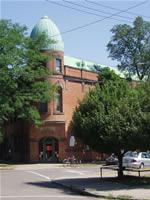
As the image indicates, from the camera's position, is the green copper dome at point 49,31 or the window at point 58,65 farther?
the green copper dome at point 49,31

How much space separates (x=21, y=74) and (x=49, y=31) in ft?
29.1

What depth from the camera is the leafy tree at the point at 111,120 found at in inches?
1062

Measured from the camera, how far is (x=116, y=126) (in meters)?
27.3

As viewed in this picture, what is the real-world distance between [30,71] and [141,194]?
3641 centimetres

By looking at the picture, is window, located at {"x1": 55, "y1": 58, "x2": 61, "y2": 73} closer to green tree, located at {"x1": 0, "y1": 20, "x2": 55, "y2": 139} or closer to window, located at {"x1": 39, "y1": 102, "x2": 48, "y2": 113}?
green tree, located at {"x1": 0, "y1": 20, "x2": 55, "y2": 139}

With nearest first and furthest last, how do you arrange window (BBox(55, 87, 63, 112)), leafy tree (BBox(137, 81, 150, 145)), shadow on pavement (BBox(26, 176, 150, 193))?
shadow on pavement (BBox(26, 176, 150, 193)) < leafy tree (BBox(137, 81, 150, 145)) < window (BBox(55, 87, 63, 112))

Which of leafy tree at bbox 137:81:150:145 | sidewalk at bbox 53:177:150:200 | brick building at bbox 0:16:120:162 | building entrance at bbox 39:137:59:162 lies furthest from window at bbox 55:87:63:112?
sidewalk at bbox 53:177:150:200

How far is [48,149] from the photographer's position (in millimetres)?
61438

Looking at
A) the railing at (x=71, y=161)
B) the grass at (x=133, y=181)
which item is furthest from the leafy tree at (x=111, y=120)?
the railing at (x=71, y=161)

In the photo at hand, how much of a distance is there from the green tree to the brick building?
2314mm

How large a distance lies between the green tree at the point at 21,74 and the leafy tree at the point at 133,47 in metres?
19.8

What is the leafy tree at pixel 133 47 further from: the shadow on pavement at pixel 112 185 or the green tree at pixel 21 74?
the shadow on pavement at pixel 112 185

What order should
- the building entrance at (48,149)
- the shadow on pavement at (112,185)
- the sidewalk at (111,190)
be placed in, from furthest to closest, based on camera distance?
1. the building entrance at (48,149)
2. the shadow on pavement at (112,185)
3. the sidewalk at (111,190)

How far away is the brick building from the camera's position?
60938mm
